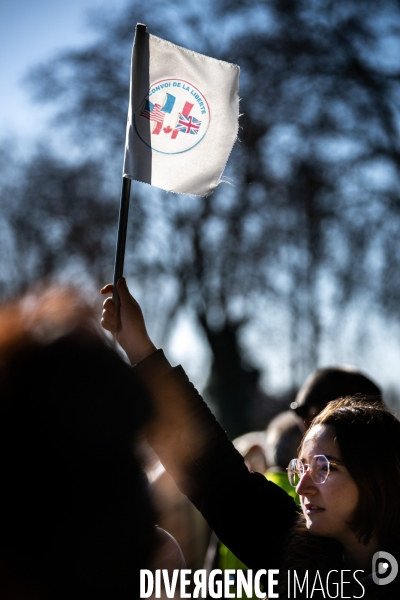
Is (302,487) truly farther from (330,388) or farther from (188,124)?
(188,124)

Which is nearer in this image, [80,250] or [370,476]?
[370,476]

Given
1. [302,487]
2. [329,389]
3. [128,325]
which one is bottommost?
[302,487]

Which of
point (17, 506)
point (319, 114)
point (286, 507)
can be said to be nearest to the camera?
point (17, 506)

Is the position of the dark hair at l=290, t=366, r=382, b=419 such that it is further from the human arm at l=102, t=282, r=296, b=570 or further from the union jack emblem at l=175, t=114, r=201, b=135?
the union jack emblem at l=175, t=114, r=201, b=135

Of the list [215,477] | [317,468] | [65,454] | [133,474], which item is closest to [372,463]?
[317,468]

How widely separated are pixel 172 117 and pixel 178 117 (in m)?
0.02

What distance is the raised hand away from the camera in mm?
1924

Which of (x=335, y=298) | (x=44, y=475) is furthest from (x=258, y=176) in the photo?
(x=44, y=475)

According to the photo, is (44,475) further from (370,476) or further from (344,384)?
(344,384)

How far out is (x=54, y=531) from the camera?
1363 millimetres

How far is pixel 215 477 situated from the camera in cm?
189

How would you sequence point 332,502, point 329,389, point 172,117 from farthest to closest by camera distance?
point 329,389 < point 172,117 < point 332,502

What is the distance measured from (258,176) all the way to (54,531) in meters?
8.54

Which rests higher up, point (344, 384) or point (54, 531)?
point (344, 384)
